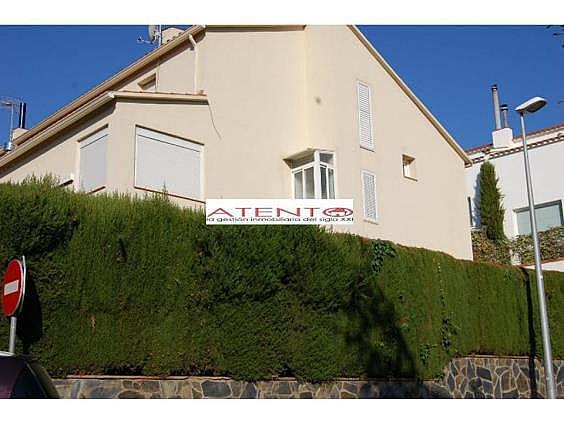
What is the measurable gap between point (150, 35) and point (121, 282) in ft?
44.2

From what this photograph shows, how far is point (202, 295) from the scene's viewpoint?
1063 centimetres

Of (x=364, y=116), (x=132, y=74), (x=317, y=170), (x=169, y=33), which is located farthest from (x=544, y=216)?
(x=132, y=74)

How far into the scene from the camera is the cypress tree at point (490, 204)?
2740cm

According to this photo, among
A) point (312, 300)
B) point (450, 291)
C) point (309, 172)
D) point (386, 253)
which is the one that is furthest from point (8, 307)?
point (309, 172)

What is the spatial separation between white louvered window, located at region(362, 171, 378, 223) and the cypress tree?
386 inches

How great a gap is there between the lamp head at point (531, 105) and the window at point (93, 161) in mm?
9687

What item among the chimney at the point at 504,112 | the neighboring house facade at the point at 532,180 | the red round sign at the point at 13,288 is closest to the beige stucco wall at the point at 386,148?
the neighboring house facade at the point at 532,180

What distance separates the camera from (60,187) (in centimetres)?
1007

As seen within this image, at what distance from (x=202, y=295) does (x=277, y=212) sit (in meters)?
3.48

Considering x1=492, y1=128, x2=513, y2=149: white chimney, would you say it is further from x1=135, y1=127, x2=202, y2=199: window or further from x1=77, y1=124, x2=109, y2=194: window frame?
x1=77, y1=124, x2=109, y2=194: window frame

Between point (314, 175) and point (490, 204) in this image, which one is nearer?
point (314, 175)

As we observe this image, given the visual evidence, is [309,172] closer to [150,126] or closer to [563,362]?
[150,126]

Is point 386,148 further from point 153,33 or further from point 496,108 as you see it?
point 496,108

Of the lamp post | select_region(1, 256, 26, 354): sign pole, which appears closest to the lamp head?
the lamp post
